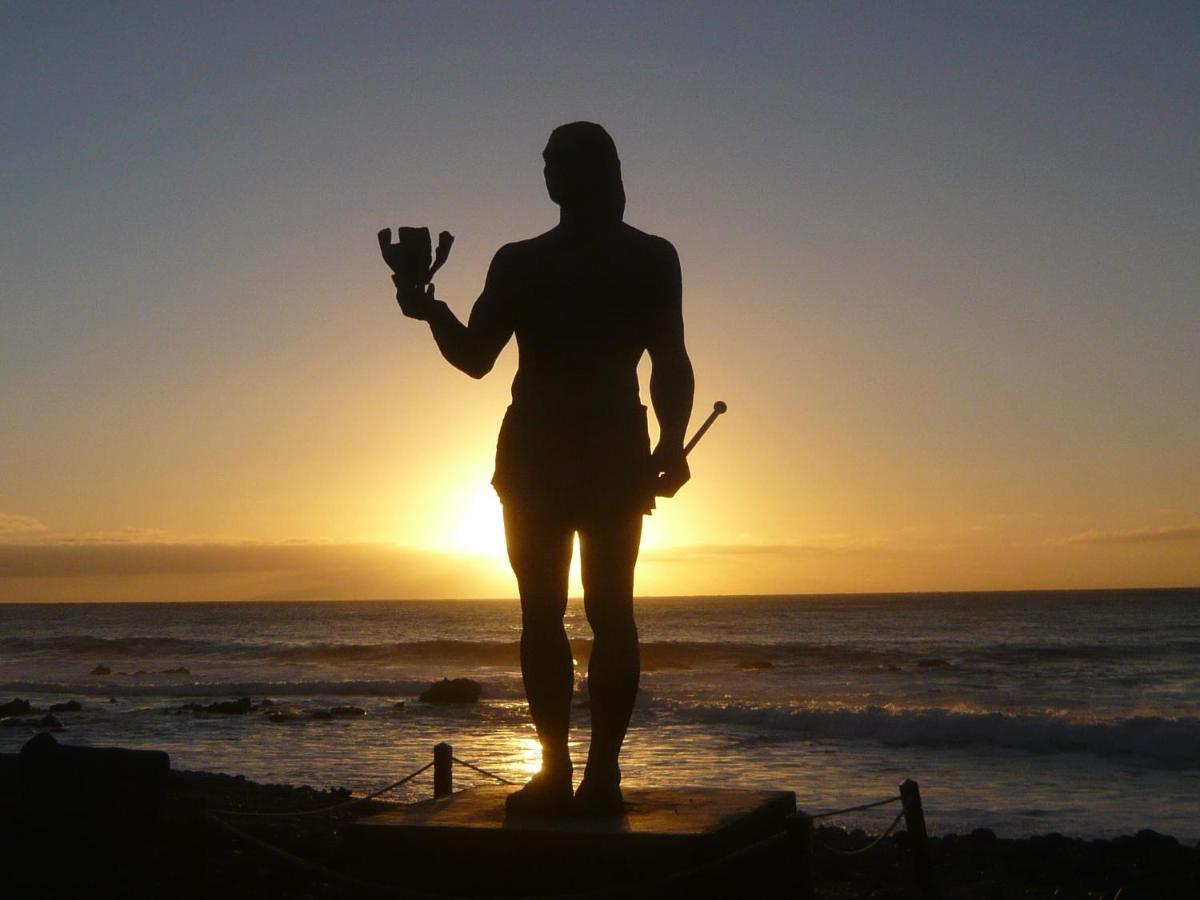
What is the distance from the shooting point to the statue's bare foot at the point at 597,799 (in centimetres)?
502

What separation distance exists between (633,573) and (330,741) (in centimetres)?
1754

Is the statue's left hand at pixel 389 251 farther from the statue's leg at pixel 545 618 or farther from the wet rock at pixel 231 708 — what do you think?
the wet rock at pixel 231 708

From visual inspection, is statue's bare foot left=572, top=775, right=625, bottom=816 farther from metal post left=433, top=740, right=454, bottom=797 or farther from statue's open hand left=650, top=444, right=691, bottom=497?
metal post left=433, top=740, right=454, bottom=797

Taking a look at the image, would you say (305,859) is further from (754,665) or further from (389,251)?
(754,665)

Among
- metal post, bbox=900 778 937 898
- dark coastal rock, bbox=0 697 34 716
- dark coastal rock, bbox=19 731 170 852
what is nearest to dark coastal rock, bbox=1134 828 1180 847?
metal post, bbox=900 778 937 898

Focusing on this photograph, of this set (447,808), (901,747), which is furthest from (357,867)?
(901,747)

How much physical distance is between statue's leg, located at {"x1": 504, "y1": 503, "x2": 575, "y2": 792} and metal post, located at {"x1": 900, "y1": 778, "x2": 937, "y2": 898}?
444 cm

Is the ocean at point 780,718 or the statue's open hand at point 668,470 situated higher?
the statue's open hand at point 668,470

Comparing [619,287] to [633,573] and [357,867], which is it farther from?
[357,867]

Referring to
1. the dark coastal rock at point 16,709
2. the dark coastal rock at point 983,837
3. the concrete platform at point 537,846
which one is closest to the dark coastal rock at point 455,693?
the dark coastal rock at point 16,709

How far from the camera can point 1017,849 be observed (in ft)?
36.1

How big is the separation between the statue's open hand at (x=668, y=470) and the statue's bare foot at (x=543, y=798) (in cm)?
119

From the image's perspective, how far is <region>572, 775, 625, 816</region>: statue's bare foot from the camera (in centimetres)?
502

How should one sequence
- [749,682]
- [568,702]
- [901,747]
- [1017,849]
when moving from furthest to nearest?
[749,682] → [901,747] → [1017,849] → [568,702]
